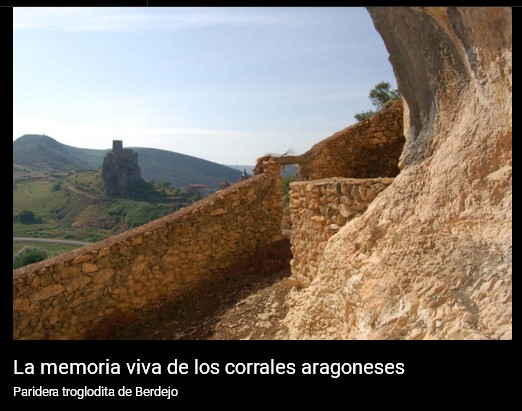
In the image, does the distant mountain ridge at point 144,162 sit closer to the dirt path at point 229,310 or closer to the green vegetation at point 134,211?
the green vegetation at point 134,211

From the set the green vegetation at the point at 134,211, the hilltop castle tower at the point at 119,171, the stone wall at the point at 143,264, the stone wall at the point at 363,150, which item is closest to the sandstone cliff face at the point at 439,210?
the stone wall at the point at 143,264

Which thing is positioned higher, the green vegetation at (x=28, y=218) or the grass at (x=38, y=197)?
the grass at (x=38, y=197)

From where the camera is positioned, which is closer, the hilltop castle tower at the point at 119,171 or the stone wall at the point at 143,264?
the stone wall at the point at 143,264

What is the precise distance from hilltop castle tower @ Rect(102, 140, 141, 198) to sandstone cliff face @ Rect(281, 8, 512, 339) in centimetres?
4286

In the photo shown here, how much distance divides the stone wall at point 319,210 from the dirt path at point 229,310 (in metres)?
0.82

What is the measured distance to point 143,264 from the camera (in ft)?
23.9

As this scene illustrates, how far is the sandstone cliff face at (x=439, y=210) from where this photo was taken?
313 cm

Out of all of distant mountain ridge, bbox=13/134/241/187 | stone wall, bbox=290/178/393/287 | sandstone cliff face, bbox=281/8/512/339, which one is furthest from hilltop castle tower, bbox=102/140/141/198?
sandstone cliff face, bbox=281/8/512/339

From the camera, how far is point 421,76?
4.46 metres

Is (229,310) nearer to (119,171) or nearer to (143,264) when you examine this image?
(143,264)

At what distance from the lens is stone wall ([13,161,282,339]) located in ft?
21.1

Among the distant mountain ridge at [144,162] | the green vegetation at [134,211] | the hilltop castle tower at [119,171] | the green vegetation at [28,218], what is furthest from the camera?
the distant mountain ridge at [144,162]
